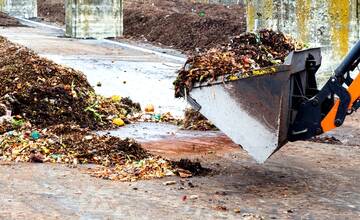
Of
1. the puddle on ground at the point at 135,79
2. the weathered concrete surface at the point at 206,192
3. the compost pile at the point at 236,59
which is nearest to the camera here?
the weathered concrete surface at the point at 206,192

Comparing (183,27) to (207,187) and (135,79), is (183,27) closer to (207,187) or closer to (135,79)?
(135,79)

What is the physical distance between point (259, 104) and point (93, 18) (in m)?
21.7

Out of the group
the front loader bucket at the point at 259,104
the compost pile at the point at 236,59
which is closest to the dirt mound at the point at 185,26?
the compost pile at the point at 236,59

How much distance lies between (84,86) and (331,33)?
4853 mm

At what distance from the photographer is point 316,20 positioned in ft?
42.5

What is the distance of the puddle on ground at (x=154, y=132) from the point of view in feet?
31.3

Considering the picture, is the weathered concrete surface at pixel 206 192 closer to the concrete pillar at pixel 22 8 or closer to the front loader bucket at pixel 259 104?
the front loader bucket at pixel 259 104

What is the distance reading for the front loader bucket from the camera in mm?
6277

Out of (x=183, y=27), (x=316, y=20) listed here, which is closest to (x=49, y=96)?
(x=316, y=20)

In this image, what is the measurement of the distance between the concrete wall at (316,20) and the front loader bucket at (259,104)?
20.7 ft

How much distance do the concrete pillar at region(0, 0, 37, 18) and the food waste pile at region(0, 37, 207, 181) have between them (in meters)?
27.1

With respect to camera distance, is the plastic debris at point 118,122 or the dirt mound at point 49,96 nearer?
the dirt mound at point 49,96

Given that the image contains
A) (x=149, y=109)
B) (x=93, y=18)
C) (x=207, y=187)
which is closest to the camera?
(x=207, y=187)

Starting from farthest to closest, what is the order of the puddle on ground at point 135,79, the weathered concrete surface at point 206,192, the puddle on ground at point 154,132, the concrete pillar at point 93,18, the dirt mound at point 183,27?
the concrete pillar at point 93,18
the dirt mound at point 183,27
the puddle on ground at point 135,79
the puddle on ground at point 154,132
the weathered concrete surface at point 206,192
